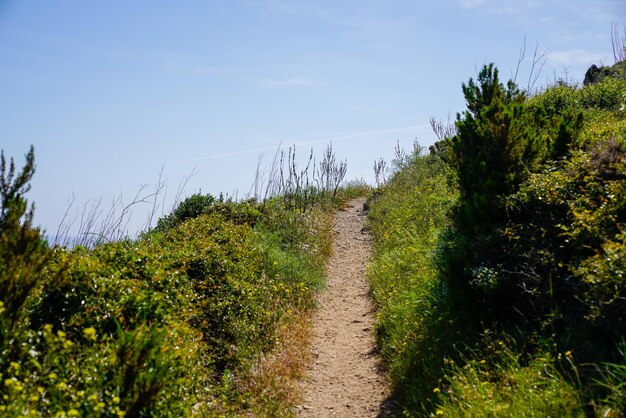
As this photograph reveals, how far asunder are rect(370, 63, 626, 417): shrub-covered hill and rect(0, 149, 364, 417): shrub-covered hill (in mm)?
1957

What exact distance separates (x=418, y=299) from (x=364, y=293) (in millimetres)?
3544

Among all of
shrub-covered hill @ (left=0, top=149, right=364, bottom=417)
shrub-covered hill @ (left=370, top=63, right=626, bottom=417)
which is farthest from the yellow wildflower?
shrub-covered hill @ (left=370, top=63, right=626, bottom=417)

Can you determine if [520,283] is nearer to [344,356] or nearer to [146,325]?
[344,356]

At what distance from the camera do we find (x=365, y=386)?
6.91 meters

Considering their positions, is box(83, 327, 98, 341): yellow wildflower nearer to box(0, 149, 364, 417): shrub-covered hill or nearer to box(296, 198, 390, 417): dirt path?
box(0, 149, 364, 417): shrub-covered hill

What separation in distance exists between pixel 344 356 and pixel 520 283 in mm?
3515

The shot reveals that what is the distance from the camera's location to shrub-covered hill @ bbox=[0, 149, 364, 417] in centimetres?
411

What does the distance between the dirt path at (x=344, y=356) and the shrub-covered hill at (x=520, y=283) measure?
0.44 metres

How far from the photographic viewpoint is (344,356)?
8008 millimetres

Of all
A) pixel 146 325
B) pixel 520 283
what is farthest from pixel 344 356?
pixel 146 325

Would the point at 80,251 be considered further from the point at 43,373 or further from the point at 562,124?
the point at 562,124

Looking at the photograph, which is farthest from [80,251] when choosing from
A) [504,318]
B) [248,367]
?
[504,318]

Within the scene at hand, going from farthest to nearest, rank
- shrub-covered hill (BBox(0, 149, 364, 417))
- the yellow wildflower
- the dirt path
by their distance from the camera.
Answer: the dirt path, the yellow wildflower, shrub-covered hill (BBox(0, 149, 364, 417))

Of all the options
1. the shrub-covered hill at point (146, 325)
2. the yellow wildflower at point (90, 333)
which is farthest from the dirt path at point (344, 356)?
the yellow wildflower at point (90, 333)
